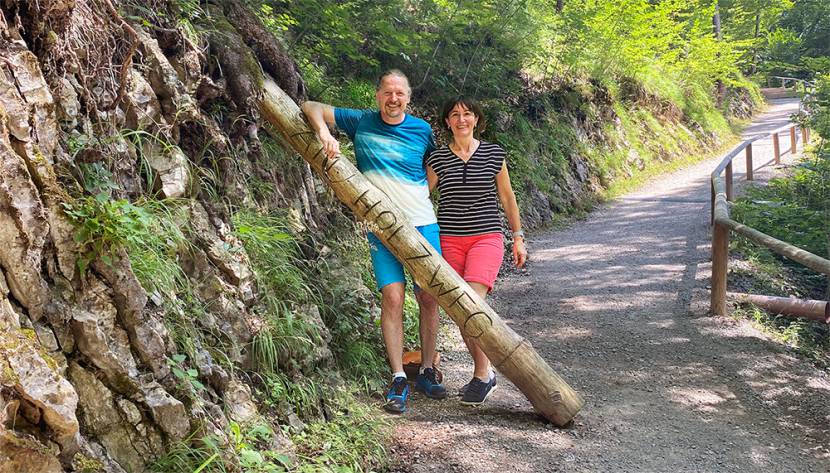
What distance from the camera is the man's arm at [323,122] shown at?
4473 mm

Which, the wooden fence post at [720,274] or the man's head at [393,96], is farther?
the wooden fence post at [720,274]

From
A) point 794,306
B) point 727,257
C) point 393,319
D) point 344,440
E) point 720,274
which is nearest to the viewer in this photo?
point 344,440

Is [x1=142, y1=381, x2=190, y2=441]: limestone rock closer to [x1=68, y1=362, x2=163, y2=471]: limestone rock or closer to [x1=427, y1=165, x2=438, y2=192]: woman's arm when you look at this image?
[x1=68, y1=362, x2=163, y2=471]: limestone rock

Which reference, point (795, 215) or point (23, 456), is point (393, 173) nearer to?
point (23, 456)

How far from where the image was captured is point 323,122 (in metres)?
4.60

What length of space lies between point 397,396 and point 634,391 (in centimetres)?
200

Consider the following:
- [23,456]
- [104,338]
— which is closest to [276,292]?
[104,338]

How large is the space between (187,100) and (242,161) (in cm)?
80

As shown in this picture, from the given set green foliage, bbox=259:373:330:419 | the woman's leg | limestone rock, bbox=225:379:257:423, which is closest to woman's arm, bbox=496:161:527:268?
the woman's leg

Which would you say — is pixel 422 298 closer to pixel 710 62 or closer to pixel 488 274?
pixel 488 274

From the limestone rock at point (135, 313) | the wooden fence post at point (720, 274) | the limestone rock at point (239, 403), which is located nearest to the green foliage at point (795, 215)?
the wooden fence post at point (720, 274)

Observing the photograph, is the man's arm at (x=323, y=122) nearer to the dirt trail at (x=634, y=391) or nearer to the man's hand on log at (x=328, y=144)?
the man's hand on log at (x=328, y=144)

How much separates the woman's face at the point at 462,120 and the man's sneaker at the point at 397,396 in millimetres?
1784

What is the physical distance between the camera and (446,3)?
9.58 meters
